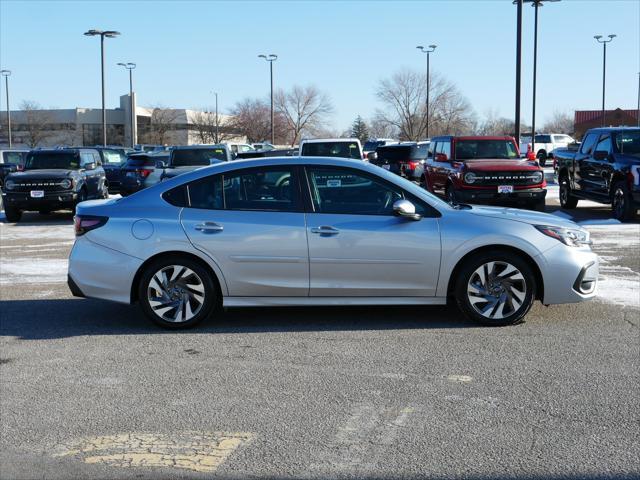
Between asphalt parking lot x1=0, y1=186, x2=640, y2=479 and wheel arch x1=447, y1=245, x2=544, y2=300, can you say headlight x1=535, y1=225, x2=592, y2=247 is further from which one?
asphalt parking lot x1=0, y1=186, x2=640, y2=479

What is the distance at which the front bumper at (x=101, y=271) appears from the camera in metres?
6.97

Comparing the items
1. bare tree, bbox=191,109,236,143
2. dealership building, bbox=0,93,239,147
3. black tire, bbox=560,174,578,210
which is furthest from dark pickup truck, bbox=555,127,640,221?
dealership building, bbox=0,93,239,147

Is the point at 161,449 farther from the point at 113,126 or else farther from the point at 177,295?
the point at 113,126

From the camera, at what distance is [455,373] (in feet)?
18.4

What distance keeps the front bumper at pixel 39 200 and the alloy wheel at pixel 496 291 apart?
13.2 m

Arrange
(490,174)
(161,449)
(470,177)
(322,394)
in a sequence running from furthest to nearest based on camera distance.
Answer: (470,177) → (490,174) → (322,394) → (161,449)

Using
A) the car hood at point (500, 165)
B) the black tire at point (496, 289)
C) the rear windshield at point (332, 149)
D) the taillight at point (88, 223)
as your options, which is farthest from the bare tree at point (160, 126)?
the black tire at point (496, 289)

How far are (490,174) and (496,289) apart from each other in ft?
32.5

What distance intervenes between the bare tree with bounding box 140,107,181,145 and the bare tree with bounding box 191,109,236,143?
265 cm

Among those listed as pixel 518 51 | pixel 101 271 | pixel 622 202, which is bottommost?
pixel 101 271

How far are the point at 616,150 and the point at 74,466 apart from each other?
14.4 metres

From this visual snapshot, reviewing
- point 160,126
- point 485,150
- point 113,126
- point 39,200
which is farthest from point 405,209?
point 113,126

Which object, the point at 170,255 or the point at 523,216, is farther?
the point at 523,216

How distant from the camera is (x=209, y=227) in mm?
6938
